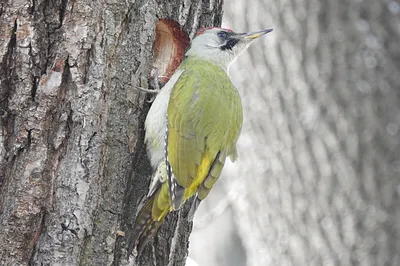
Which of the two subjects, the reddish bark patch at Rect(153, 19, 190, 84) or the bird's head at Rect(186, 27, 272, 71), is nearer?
the reddish bark patch at Rect(153, 19, 190, 84)

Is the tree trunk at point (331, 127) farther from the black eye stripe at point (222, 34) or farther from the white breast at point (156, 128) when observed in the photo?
the white breast at point (156, 128)

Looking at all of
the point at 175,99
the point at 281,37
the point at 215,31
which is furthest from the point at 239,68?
the point at 175,99

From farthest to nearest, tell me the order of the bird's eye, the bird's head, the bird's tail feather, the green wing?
1. the bird's eye
2. the bird's head
3. the green wing
4. the bird's tail feather

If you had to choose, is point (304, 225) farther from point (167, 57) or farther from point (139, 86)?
point (139, 86)

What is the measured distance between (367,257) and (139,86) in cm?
262

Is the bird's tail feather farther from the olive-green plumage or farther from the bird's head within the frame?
the bird's head

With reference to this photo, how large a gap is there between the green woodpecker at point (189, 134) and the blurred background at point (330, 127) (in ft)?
4.60

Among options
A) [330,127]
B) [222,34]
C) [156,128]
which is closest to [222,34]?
[222,34]

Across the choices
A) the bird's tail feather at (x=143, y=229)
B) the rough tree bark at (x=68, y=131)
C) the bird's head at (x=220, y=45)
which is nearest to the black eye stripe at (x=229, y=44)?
the bird's head at (x=220, y=45)

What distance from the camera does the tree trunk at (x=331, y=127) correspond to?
5.32 m

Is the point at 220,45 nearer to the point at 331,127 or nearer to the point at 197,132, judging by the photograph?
the point at 197,132

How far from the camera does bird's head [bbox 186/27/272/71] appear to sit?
3936 millimetres

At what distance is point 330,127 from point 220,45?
1302mm

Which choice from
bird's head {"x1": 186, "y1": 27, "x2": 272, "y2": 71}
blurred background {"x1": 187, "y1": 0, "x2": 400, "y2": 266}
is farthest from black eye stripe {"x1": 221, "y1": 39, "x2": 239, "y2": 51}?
blurred background {"x1": 187, "y1": 0, "x2": 400, "y2": 266}
